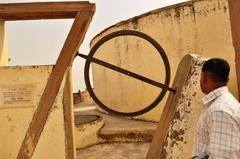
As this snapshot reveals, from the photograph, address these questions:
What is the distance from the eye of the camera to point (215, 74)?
6.25 feet

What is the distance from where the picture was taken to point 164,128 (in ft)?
10.4

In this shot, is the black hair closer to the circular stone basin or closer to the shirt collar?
the shirt collar

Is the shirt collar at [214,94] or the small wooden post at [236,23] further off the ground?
the small wooden post at [236,23]

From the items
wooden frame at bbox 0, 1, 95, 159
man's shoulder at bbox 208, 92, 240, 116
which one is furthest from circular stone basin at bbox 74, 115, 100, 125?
man's shoulder at bbox 208, 92, 240, 116

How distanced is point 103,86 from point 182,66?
6.97 metres

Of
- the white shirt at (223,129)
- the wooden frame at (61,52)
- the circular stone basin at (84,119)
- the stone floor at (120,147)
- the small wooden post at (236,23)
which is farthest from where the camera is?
the circular stone basin at (84,119)

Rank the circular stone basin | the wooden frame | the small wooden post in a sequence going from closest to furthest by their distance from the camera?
the wooden frame, the small wooden post, the circular stone basin

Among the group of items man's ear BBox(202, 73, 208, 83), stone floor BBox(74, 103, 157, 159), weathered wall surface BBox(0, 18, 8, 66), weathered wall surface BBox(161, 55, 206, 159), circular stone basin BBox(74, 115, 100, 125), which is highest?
weathered wall surface BBox(0, 18, 8, 66)

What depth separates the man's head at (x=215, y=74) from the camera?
1893 mm

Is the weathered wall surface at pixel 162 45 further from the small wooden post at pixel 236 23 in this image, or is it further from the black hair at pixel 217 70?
the black hair at pixel 217 70

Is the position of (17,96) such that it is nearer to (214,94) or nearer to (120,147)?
(214,94)

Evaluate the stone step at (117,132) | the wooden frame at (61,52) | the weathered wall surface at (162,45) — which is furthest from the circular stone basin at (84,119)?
the wooden frame at (61,52)

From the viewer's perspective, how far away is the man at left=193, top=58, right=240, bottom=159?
171 cm

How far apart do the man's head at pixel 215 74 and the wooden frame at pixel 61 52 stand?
50.0 inches
